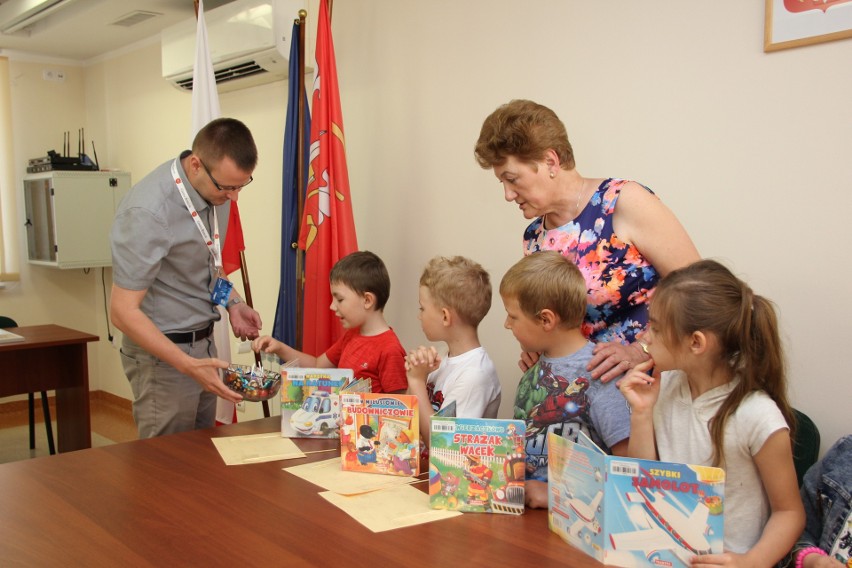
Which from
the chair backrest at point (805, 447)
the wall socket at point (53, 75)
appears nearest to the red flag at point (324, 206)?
the chair backrest at point (805, 447)

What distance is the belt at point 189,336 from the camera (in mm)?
2537

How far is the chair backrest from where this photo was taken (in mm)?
1935

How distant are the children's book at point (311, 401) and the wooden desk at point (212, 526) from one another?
0.67 feet

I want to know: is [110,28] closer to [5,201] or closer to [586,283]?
[5,201]

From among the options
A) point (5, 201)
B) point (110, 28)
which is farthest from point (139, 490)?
point (5, 201)

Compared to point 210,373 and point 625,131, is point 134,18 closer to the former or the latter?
point 210,373

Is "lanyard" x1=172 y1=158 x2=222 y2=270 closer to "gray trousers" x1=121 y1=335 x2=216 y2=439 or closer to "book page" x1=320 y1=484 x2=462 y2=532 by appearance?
"gray trousers" x1=121 y1=335 x2=216 y2=439

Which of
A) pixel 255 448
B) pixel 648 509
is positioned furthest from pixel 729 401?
pixel 255 448

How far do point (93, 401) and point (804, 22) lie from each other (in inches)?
238

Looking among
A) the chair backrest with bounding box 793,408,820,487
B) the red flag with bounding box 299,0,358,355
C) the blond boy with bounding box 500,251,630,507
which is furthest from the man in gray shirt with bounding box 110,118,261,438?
the chair backrest with bounding box 793,408,820,487

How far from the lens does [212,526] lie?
148 cm

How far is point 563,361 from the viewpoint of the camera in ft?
5.48

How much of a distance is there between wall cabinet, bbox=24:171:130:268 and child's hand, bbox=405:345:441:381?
4.35 m

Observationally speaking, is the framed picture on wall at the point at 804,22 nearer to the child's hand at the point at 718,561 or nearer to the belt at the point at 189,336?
the child's hand at the point at 718,561
